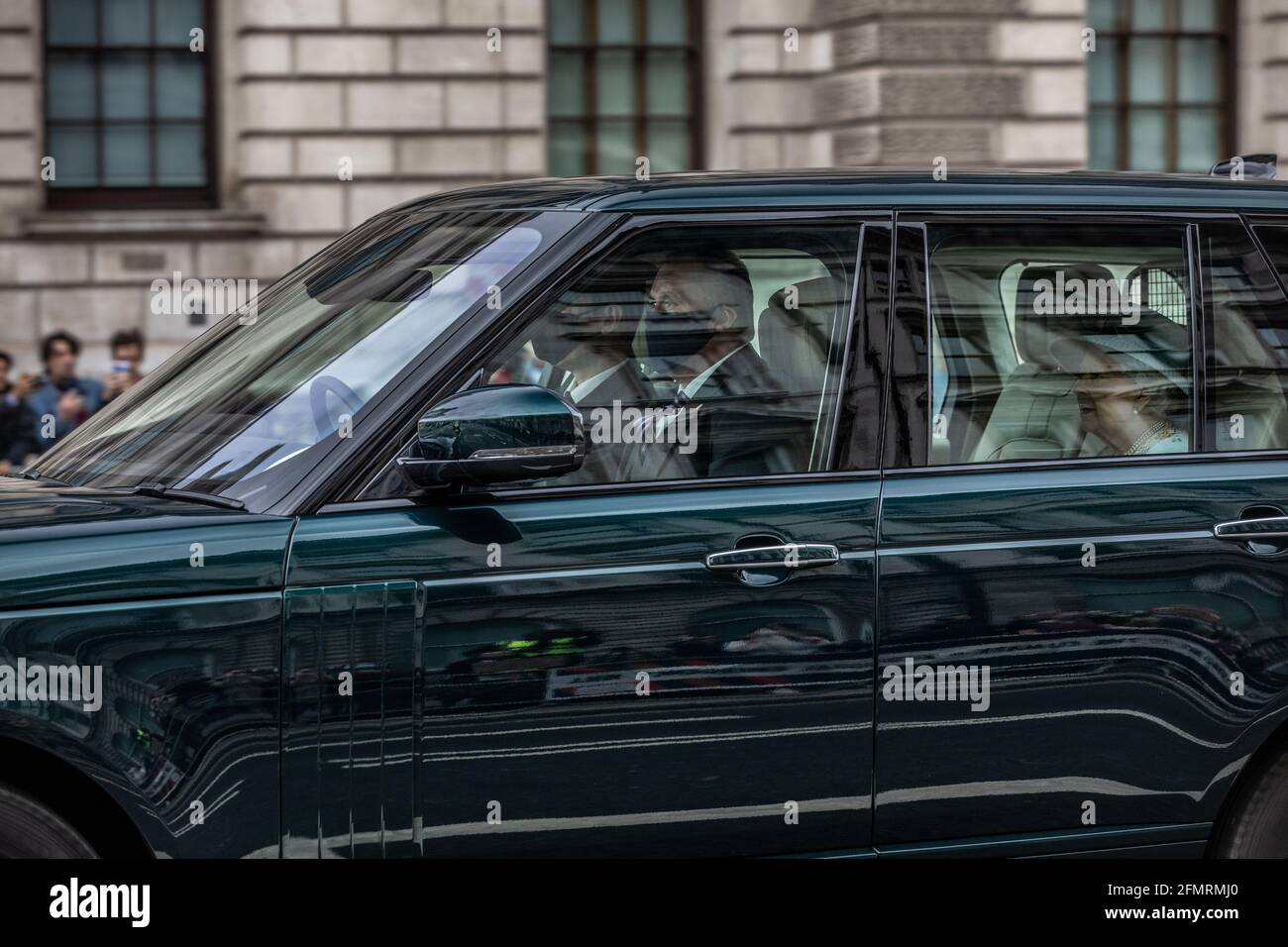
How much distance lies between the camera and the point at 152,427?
3662 millimetres

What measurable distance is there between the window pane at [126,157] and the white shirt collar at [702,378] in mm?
12850

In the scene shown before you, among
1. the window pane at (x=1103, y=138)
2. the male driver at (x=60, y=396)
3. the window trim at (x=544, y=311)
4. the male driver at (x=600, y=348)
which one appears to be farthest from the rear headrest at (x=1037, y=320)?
the window pane at (x=1103, y=138)

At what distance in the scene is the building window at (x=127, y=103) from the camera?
15133 millimetres

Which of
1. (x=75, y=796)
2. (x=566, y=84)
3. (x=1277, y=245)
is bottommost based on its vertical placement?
(x=75, y=796)

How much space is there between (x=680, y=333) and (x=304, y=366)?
770mm

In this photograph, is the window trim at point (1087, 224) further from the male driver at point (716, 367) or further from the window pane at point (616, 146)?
the window pane at point (616, 146)

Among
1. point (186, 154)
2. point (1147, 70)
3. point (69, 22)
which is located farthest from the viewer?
point (1147, 70)

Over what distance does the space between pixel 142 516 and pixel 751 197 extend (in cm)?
141

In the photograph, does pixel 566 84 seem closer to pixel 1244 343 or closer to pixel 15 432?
pixel 15 432

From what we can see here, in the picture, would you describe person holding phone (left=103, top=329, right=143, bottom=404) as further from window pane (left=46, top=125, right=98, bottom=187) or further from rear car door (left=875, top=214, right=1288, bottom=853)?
rear car door (left=875, top=214, right=1288, bottom=853)

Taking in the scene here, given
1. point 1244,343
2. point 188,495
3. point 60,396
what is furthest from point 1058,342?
point 60,396

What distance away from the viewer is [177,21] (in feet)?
50.0

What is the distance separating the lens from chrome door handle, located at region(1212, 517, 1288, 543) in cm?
362
